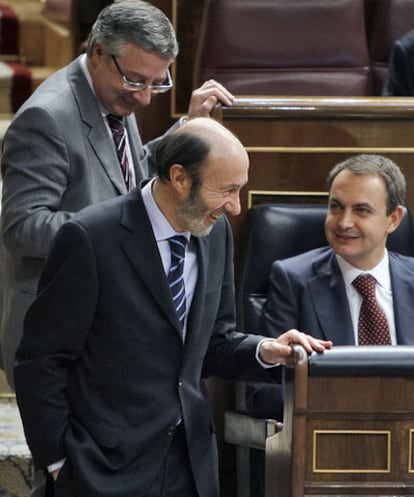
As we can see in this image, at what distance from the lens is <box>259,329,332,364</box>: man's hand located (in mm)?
1839

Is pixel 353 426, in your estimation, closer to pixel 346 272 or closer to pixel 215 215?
pixel 215 215

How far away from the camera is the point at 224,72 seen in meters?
3.39

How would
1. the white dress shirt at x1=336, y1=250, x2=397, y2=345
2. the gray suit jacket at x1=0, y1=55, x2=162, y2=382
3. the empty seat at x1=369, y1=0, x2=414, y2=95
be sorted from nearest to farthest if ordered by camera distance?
the gray suit jacket at x1=0, y1=55, x2=162, y2=382 → the white dress shirt at x1=336, y1=250, x2=397, y2=345 → the empty seat at x1=369, y1=0, x2=414, y2=95

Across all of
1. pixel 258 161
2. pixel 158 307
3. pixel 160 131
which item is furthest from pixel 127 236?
pixel 160 131

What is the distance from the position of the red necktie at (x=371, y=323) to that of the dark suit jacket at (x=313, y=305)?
0.03 metres

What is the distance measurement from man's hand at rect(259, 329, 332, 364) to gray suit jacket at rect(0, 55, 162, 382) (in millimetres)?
467

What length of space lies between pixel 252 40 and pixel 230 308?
1.57 meters

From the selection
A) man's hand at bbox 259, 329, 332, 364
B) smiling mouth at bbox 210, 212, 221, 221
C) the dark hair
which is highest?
the dark hair

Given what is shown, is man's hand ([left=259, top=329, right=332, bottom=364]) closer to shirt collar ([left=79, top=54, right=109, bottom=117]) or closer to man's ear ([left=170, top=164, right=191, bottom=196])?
man's ear ([left=170, top=164, right=191, bottom=196])

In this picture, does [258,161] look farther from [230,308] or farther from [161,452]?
[161,452]

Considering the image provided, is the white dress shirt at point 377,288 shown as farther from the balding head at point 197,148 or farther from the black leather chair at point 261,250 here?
the balding head at point 197,148

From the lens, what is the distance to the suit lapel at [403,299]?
93.0 inches

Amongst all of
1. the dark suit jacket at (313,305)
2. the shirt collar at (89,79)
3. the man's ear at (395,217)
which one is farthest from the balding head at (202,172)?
the man's ear at (395,217)

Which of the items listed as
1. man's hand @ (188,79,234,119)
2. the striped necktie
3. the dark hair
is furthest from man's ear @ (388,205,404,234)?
the dark hair
